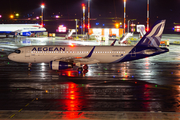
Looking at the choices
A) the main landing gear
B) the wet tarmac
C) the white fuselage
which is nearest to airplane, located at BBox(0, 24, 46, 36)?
the white fuselage

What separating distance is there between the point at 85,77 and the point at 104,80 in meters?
3.00

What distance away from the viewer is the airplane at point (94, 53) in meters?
35.0

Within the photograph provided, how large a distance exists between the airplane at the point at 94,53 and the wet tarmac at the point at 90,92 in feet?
7.48

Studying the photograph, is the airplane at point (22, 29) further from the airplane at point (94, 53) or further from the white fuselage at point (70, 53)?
the airplane at point (94, 53)

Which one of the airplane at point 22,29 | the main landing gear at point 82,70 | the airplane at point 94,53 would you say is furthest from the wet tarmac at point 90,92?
the airplane at point 22,29

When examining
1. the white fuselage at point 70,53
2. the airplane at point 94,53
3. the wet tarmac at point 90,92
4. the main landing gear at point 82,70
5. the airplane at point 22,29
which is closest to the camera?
the wet tarmac at point 90,92

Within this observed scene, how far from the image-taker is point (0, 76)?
31.2 metres

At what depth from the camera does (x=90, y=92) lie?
76.1ft

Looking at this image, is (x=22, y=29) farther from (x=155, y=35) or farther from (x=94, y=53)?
(x=155, y=35)

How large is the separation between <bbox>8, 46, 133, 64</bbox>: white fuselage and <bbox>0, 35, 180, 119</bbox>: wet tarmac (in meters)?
2.52

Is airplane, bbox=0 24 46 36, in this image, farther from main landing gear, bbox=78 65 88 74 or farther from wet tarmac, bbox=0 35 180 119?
wet tarmac, bbox=0 35 180 119

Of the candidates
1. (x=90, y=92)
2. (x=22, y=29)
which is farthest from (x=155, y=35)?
(x=22, y=29)

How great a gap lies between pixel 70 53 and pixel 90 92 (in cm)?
1335

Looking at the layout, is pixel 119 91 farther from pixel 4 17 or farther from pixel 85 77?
pixel 4 17
